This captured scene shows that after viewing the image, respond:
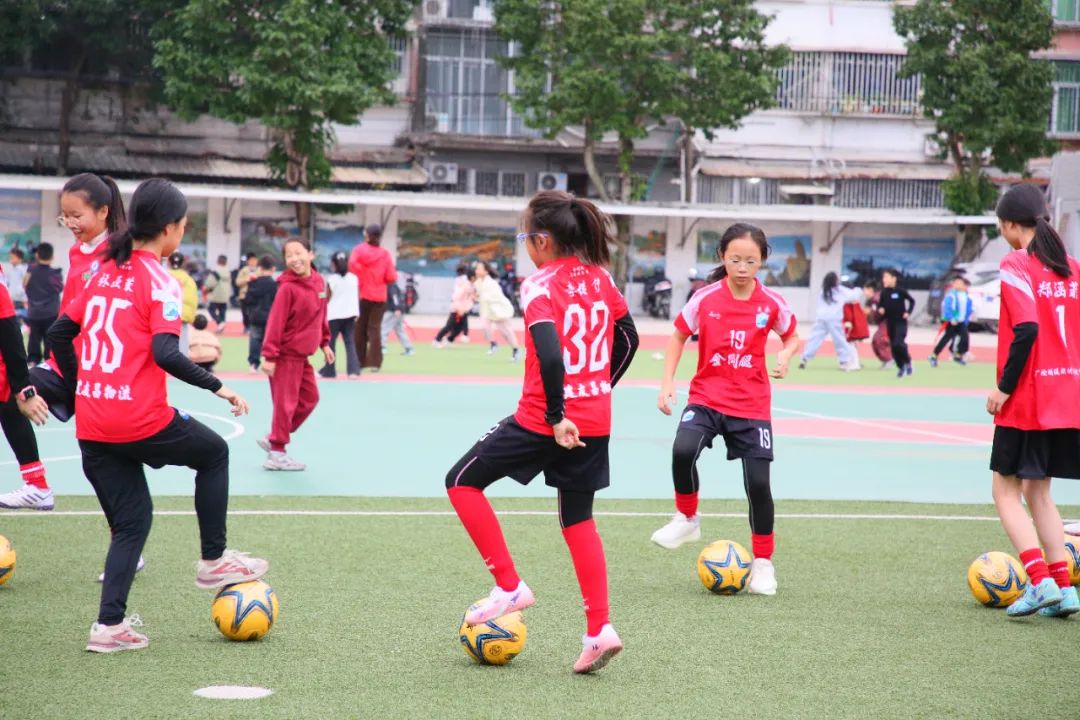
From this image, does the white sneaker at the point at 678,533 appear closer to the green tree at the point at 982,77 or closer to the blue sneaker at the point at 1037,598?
the blue sneaker at the point at 1037,598

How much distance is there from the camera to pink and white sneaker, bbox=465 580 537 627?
5.07m

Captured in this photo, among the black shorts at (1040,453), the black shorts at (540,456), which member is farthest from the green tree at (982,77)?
the black shorts at (540,456)

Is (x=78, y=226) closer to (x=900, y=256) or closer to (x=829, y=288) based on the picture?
(x=829, y=288)

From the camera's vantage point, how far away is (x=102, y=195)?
6109 millimetres

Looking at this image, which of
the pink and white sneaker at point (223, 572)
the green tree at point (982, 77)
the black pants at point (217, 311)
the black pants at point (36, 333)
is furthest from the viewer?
the green tree at point (982, 77)

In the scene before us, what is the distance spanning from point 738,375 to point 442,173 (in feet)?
106

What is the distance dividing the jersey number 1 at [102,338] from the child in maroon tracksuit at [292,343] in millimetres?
4612

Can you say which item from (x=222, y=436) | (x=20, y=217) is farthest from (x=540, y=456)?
(x=20, y=217)

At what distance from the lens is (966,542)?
8016 mm

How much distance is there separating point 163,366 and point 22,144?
110 feet

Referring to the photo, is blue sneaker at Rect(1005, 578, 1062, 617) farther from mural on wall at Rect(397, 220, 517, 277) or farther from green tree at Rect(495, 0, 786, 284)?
mural on wall at Rect(397, 220, 517, 277)

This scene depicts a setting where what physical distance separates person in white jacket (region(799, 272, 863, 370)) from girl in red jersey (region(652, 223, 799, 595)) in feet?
48.2

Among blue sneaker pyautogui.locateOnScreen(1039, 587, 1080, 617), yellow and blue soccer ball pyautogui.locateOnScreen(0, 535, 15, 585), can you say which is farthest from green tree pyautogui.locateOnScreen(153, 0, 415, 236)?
blue sneaker pyautogui.locateOnScreen(1039, 587, 1080, 617)

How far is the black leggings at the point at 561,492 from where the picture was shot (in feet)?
16.8
